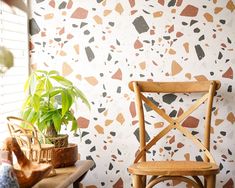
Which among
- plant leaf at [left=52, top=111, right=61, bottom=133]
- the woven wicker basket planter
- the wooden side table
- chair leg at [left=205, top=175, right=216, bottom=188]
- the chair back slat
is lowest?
chair leg at [left=205, top=175, right=216, bottom=188]

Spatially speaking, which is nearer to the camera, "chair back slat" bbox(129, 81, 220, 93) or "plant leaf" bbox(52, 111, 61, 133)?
"plant leaf" bbox(52, 111, 61, 133)

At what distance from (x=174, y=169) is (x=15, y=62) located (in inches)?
48.8

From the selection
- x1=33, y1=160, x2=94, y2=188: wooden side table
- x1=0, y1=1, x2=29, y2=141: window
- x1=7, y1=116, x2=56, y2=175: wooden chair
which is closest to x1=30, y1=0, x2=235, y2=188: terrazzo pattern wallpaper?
x1=0, y1=1, x2=29, y2=141: window

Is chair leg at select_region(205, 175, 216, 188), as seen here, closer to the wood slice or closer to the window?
the wood slice

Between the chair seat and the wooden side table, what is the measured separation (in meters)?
0.29

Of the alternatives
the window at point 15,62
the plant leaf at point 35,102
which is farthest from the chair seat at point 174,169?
the window at point 15,62

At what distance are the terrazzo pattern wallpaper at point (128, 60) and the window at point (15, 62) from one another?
79 millimetres

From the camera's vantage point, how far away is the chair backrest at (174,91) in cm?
261

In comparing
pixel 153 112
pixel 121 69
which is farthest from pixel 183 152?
pixel 121 69

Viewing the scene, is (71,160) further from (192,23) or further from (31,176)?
(192,23)

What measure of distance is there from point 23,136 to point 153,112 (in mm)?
1022

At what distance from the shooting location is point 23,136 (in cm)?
210

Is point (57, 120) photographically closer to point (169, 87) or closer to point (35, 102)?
point (35, 102)

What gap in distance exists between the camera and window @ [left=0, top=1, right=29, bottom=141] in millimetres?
2533
